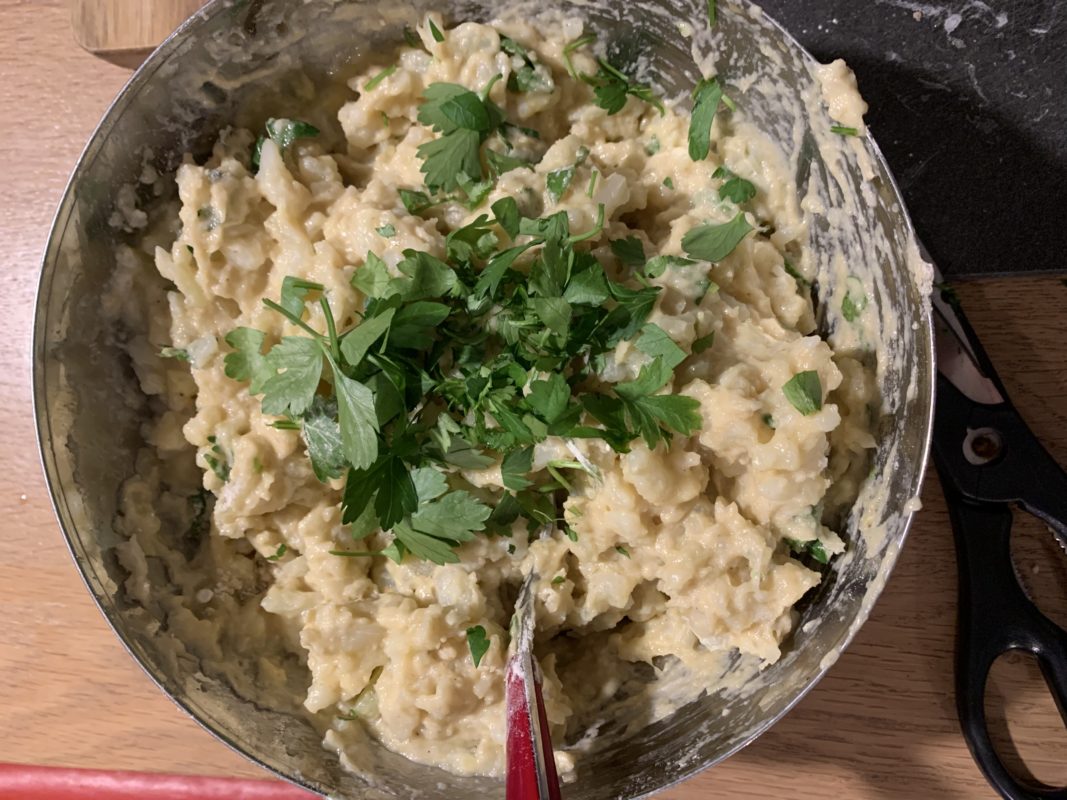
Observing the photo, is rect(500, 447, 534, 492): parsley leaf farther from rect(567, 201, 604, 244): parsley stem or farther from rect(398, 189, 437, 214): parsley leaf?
rect(398, 189, 437, 214): parsley leaf

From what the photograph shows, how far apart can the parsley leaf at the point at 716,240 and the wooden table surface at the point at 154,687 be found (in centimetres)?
56

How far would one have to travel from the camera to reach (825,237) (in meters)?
1.55

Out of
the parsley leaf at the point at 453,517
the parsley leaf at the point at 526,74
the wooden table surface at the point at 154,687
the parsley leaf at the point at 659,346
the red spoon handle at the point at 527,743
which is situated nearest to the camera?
the red spoon handle at the point at 527,743

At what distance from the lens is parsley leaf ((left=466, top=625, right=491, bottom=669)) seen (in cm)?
144

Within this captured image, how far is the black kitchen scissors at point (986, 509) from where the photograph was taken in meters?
1.53

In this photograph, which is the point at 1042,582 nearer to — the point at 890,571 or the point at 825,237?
the point at 890,571

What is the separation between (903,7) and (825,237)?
54cm

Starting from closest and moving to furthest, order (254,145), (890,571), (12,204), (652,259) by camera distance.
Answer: (890,571) → (652,259) → (254,145) → (12,204)

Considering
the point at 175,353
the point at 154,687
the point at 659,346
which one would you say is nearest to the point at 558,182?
the point at 659,346

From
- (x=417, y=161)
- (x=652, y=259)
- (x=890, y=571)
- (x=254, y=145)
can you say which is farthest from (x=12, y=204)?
(x=890, y=571)

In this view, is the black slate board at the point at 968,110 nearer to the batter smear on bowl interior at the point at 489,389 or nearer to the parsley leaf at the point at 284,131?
the batter smear on bowl interior at the point at 489,389

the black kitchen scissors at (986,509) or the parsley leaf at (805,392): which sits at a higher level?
the parsley leaf at (805,392)

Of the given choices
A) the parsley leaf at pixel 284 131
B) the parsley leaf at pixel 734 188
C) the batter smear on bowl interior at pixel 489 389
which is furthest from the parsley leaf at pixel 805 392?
the parsley leaf at pixel 284 131

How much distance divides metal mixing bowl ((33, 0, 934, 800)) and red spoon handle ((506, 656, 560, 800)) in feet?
0.67
